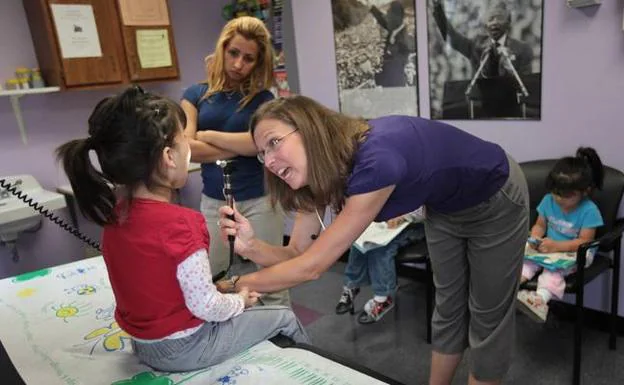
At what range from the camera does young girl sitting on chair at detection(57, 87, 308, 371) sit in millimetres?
1020

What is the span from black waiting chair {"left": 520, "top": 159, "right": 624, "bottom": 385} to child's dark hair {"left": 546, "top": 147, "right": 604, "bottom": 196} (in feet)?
0.21

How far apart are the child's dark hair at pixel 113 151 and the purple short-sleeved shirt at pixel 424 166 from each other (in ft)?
1.50

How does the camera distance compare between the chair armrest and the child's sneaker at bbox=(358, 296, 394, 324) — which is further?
the child's sneaker at bbox=(358, 296, 394, 324)

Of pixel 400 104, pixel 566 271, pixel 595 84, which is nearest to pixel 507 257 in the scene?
pixel 566 271

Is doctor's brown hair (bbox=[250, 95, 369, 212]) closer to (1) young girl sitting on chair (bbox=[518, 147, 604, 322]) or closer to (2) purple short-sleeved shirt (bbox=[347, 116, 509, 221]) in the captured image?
(2) purple short-sleeved shirt (bbox=[347, 116, 509, 221])

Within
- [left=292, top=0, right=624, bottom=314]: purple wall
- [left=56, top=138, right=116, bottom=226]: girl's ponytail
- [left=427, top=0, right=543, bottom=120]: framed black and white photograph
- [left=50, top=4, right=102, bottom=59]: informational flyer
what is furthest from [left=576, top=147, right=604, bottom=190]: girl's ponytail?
[left=50, top=4, right=102, bottom=59]: informational flyer

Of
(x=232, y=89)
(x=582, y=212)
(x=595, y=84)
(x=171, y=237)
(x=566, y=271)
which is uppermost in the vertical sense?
(x=232, y=89)

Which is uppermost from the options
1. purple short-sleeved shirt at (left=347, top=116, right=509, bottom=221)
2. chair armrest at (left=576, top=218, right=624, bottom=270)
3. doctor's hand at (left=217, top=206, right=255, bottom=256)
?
purple short-sleeved shirt at (left=347, top=116, right=509, bottom=221)

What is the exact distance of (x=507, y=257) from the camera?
1.35 metres

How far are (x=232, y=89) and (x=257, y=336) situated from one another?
97cm

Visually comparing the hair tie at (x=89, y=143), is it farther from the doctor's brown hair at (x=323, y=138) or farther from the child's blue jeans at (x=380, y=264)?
the child's blue jeans at (x=380, y=264)

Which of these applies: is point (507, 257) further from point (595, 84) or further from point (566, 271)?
point (595, 84)

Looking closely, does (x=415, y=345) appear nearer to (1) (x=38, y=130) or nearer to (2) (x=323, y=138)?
(2) (x=323, y=138)

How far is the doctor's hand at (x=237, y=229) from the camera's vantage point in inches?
46.8
